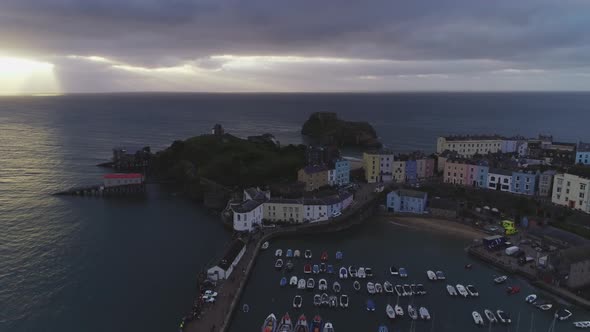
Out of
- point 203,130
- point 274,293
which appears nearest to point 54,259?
point 274,293

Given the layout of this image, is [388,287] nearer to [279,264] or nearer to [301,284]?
[301,284]

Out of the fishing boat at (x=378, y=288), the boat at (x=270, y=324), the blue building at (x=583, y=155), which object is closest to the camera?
the boat at (x=270, y=324)

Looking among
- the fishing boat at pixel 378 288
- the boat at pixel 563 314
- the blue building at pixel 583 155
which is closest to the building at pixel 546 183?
the blue building at pixel 583 155

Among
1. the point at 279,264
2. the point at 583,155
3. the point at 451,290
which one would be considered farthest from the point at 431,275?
the point at 583,155

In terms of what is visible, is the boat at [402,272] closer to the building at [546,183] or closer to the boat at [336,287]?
the boat at [336,287]

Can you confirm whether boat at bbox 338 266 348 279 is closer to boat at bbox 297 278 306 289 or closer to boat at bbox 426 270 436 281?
boat at bbox 297 278 306 289
